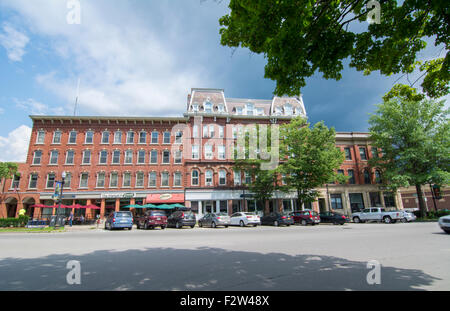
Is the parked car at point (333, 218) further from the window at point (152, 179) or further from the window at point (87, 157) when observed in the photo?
the window at point (87, 157)

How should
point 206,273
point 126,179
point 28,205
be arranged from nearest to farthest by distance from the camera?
point 206,273 → point 28,205 → point 126,179

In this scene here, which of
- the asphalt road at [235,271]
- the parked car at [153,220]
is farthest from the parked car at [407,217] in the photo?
the parked car at [153,220]

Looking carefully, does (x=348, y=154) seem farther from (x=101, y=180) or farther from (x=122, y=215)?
(x=101, y=180)

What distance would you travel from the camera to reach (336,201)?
33906 millimetres

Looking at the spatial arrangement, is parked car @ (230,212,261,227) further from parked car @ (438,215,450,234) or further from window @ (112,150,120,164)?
window @ (112,150,120,164)

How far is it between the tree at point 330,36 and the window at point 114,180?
28844 mm

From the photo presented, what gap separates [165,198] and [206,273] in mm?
25976

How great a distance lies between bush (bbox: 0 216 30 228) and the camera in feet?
74.0

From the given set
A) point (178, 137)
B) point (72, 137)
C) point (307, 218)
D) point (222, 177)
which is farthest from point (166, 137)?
point (307, 218)

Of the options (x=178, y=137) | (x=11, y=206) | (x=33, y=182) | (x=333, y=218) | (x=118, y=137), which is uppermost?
(x=178, y=137)

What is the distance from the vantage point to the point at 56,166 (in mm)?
29531
